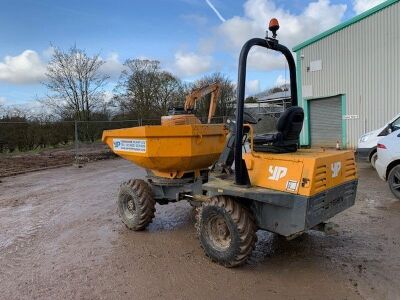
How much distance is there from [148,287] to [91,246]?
1.73 m

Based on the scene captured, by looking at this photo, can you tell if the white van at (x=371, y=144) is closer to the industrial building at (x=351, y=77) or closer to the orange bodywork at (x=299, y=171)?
the industrial building at (x=351, y=77)

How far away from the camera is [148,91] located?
106 ft

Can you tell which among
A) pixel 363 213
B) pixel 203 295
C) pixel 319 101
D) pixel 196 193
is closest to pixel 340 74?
pixel 319 101

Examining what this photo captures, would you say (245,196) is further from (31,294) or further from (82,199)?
(82,199)

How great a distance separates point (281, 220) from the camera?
15.1 ft

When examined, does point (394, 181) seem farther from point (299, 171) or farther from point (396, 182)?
point (299, 171)

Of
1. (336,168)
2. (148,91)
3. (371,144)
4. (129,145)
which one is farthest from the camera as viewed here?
(148,91)

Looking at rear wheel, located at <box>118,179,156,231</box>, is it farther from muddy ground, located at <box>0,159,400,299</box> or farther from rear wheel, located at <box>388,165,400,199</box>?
rear wheel, located at <box>388,165,400,199</box>

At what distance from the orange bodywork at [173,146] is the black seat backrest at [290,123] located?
1295 mm

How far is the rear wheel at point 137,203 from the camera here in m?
6.34

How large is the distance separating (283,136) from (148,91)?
28.1 m

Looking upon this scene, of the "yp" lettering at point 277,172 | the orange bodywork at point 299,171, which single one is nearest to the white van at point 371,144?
the orange bodywork at point 299,171

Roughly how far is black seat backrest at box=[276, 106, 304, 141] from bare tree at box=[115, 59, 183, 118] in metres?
25.4

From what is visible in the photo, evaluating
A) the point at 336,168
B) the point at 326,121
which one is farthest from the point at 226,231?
the point at 326,121
